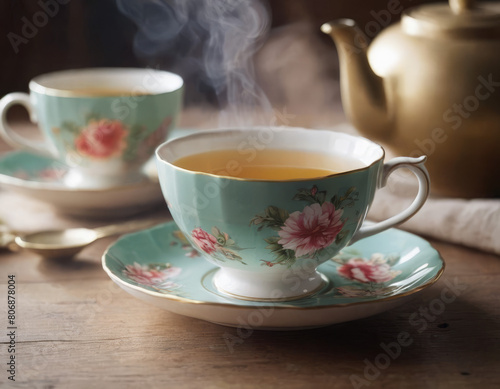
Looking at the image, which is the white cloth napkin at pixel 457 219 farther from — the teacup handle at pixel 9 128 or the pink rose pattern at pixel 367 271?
the teacup handle at pixel 9 128

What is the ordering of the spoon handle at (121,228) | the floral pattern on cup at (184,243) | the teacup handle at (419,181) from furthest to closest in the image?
the spoon handle at (121,228) → the floral pattern on cup at (184,243) → the teacup handle at (419,181)

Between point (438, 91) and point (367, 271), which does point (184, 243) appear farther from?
point (438, 91)

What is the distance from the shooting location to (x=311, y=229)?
72cm

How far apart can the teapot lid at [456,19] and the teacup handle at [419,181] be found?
38 centimetres

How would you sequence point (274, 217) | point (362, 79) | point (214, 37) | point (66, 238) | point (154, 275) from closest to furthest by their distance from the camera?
point (274, 217) → point (154, 275) → point (66, 238) → point (362, 79) → point (214, 37)

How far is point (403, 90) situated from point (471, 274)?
32cm

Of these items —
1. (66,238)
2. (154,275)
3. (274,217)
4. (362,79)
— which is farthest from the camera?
(362,79)

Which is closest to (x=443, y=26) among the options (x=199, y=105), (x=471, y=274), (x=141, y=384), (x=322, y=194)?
(x=471, y=274)

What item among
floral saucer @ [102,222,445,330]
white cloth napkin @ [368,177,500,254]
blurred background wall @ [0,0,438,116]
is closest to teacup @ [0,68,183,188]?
floral saucer @ [102,222,445,330]

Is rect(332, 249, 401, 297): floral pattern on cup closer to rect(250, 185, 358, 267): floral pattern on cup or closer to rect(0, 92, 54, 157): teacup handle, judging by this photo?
rect(250, 185, 358, 267): floral pattern on cup

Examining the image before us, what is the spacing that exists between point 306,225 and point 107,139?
0.50 metres

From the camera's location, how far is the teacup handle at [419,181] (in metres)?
0.77

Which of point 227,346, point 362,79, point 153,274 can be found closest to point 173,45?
point 362,79

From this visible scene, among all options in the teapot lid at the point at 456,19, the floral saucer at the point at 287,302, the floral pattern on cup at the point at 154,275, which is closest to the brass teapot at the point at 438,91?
the teapot lid at the point at 456,19
